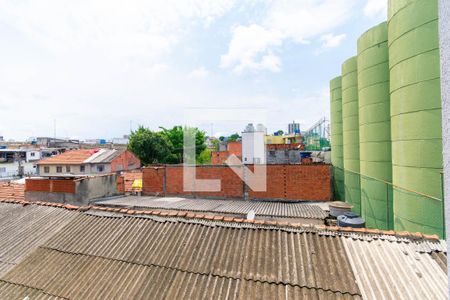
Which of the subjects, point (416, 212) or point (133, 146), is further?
point (133, 146)

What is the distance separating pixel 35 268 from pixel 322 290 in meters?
4.87

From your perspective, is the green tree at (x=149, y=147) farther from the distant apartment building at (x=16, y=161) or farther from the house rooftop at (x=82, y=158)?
the distant apartment building at (x=16, y=161)

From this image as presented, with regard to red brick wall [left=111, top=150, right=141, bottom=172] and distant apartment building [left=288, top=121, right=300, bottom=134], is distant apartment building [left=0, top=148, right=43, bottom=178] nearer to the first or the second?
red brick wall [left=111, top=150, right=141, bottom=172]

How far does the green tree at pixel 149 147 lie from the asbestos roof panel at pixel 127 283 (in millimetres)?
24894

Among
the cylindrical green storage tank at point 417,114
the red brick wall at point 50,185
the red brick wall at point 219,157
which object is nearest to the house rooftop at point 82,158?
the red brick wall at point 219,157

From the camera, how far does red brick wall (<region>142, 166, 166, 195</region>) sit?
15.7 m

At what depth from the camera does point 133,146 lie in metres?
29.0

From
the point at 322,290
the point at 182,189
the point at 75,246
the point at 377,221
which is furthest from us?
the point at 182,189

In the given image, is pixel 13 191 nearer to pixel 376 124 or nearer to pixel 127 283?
pixel 127 283

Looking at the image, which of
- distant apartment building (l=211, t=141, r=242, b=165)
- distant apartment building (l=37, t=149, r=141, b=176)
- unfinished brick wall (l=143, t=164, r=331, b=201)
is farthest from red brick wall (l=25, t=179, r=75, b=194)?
distant apartment building (l=211, t=141, r=242, b=165)

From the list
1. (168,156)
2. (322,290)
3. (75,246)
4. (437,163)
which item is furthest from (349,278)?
(168,156)

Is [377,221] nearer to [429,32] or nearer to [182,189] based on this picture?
[429,32]

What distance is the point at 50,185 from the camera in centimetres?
1308

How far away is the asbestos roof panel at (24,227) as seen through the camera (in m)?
4.81
